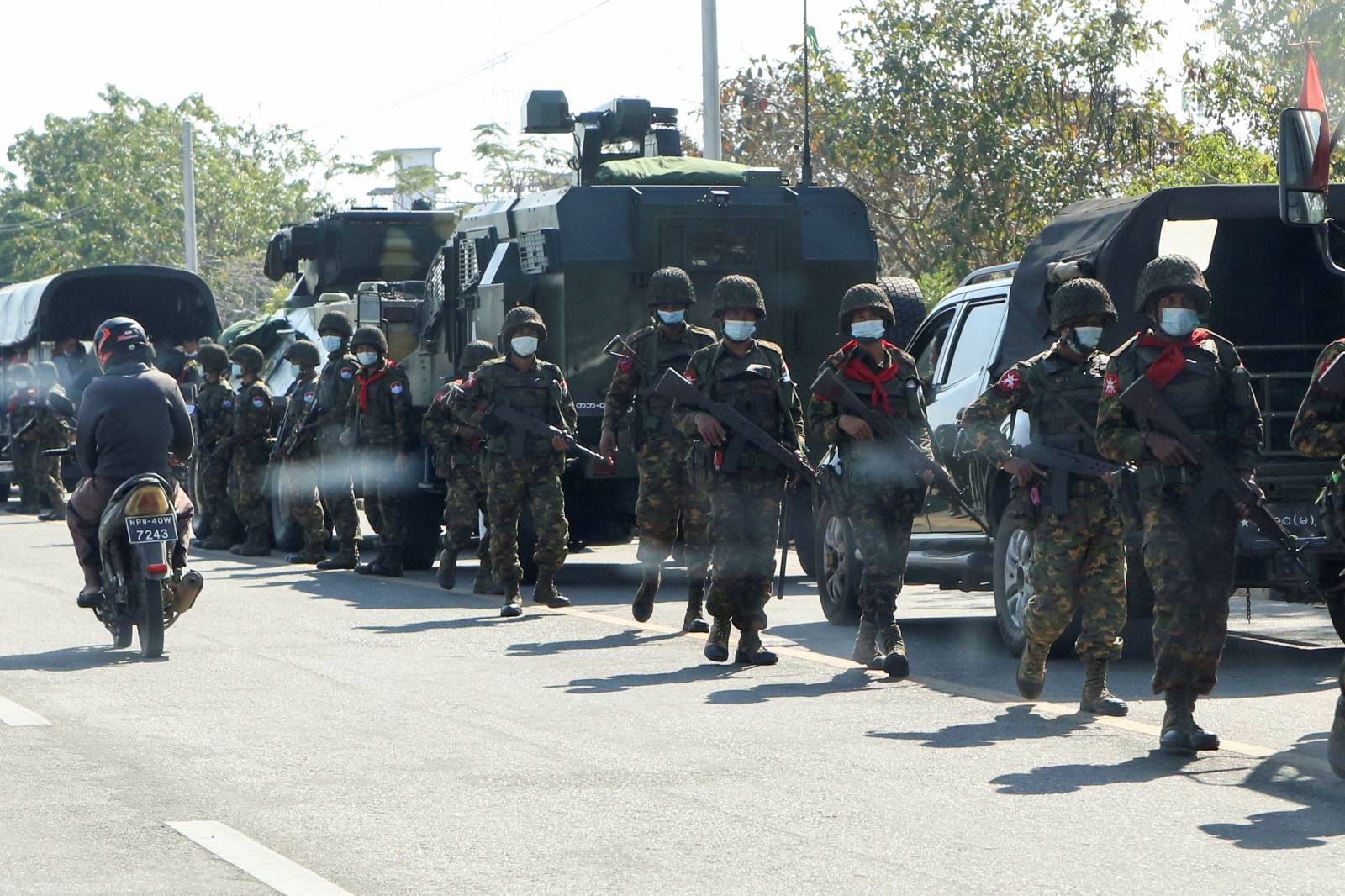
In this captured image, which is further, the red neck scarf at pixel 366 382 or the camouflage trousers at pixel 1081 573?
the red neck scarf at pixel 366 382

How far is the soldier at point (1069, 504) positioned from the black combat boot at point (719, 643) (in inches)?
71.7

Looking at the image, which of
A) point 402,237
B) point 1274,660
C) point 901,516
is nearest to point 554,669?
point 901,516

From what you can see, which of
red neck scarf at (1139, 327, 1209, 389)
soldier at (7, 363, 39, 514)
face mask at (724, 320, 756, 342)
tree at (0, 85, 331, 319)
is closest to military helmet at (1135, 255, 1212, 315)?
red neck scarf at (1139, 327, 1209, 389)

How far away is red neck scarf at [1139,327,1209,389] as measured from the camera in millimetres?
7746

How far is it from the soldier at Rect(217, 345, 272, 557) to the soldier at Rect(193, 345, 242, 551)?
14cm

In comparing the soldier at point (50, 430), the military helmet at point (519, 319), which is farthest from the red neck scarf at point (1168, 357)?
the soldier at point (50, 430)

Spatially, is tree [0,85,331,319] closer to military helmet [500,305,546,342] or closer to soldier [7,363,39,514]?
soldier [7,363,39,514]

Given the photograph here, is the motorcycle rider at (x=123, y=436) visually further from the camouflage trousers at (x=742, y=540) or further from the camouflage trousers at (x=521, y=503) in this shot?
the camouflage trousers at (x=742, y=540)

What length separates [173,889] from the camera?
5660mm

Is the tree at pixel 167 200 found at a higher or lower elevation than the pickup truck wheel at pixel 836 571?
higher

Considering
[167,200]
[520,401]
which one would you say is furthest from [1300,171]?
[167,200]

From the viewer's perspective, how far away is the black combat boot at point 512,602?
12.5m

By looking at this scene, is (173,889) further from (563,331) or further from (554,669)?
(563,331)

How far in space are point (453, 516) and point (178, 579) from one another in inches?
129
